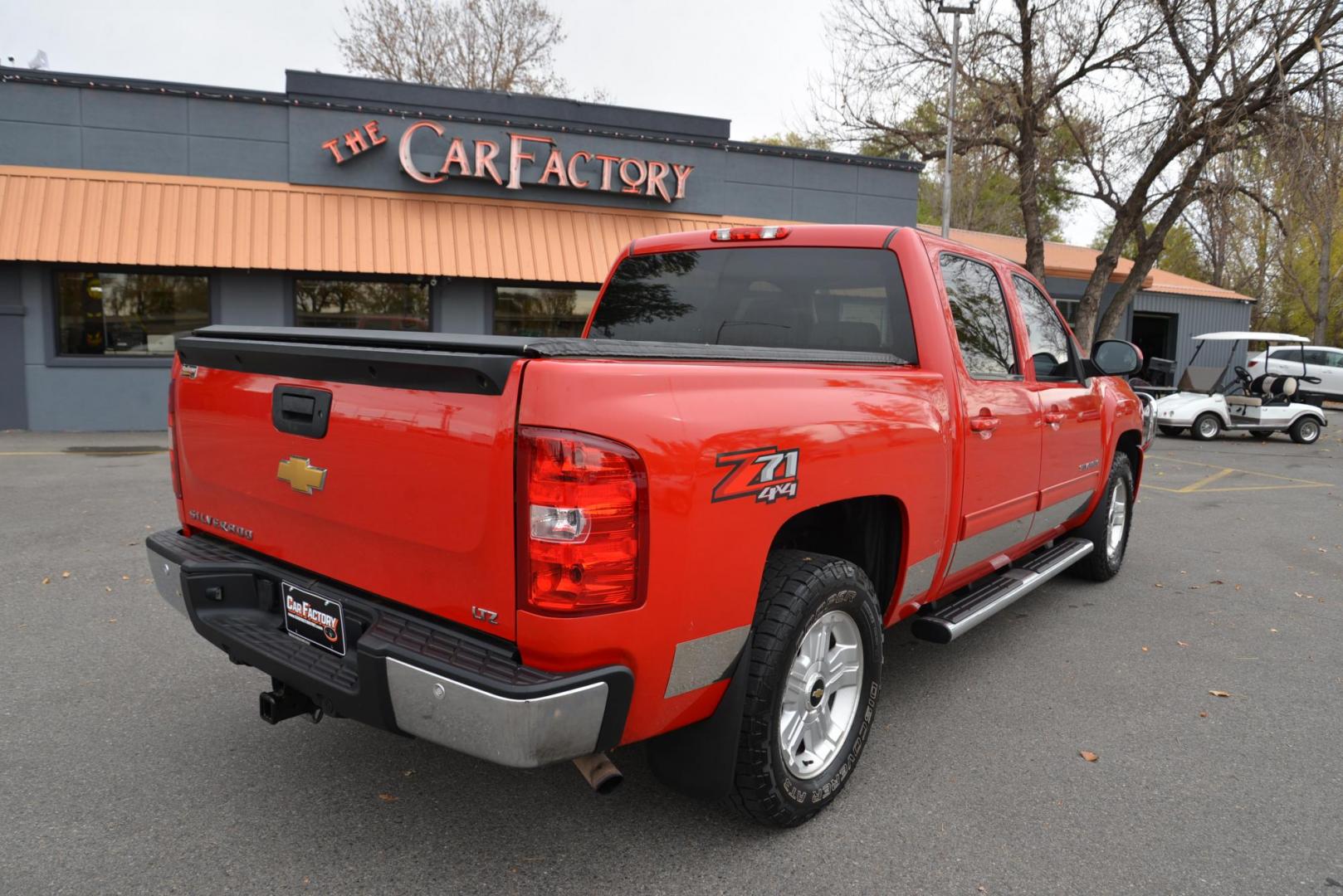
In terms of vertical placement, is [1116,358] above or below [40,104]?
below

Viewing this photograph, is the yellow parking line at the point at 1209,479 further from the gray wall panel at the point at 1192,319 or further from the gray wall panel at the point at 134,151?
the gray wall panel at the point at 1192,319

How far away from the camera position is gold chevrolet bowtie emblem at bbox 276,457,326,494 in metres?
2.56

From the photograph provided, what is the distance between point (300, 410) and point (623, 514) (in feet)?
3.66

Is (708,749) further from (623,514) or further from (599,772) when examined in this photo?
(623,514)

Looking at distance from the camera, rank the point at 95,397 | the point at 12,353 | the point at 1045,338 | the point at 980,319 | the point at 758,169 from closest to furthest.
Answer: the point at 980,319 → the point at 1045,338 → the point at 12,353 → the point at 95,397 → the point at 758,169

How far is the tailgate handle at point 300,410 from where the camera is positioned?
2.52m

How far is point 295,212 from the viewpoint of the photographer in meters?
13.6

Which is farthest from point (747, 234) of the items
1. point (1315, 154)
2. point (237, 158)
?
point (1315, 154)

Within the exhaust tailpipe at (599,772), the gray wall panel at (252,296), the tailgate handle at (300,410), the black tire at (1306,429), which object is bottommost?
the black tire at (1306,429)

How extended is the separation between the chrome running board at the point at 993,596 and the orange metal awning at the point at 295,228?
842 cm

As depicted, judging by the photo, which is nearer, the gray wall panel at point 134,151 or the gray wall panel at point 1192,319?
the gray wall panel at point 134,151

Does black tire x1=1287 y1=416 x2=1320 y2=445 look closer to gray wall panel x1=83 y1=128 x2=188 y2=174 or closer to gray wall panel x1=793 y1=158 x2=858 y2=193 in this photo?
gray wall panel x1=793 y1=158 x2=858 y2=193

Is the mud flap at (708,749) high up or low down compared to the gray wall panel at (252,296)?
down

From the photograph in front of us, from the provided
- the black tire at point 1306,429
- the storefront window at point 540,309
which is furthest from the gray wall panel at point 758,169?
the black tire at point 1306,429
